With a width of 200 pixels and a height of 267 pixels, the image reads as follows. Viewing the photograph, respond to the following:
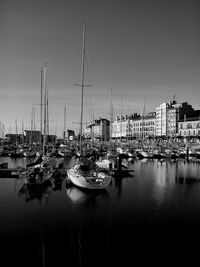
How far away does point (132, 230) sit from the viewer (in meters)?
19.6

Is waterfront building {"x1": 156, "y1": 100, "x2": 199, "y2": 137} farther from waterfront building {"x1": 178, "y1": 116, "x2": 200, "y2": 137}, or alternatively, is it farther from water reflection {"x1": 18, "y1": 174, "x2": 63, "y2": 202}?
water reflection {"x1": 18, "y1": 174, "x2": 63, "y2": 202}

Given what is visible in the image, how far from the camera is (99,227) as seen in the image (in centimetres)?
2023

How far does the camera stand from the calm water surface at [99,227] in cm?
1546

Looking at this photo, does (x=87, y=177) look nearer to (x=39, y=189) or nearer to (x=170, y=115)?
(x=39, y=189)

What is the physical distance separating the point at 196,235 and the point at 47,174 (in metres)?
23.1

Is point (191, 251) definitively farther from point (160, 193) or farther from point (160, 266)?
point (160, 193)


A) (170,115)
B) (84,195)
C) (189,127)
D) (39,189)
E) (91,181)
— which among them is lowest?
(84,195)

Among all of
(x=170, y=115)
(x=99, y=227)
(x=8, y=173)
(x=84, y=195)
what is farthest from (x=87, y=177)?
(x=170, y=115)

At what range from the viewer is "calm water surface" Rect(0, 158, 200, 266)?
15.5 m

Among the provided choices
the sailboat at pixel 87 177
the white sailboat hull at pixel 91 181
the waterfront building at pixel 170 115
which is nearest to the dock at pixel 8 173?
the sailboat at pixel 87 177

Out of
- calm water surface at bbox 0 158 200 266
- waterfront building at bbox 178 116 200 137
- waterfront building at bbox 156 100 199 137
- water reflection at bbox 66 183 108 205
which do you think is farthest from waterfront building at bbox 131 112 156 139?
calm water surface at bbox 0 158 200 266

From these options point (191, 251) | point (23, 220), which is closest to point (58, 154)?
point (23, 220)

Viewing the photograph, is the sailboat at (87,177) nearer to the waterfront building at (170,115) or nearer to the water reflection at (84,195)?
the water reflection at (84,195)

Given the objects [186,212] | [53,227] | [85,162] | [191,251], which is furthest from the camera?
[85,162]
